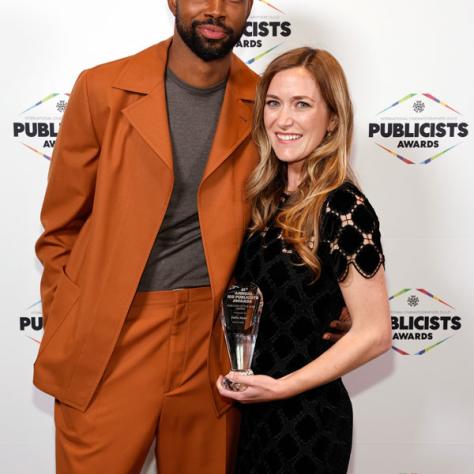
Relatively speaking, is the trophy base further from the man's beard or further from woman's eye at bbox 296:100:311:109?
the man's beard

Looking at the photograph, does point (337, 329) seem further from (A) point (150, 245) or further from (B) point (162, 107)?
(B) point (162, 107)

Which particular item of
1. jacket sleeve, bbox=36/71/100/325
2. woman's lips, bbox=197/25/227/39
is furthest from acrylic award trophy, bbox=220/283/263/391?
woman's lips, bbox=197/25/227/39

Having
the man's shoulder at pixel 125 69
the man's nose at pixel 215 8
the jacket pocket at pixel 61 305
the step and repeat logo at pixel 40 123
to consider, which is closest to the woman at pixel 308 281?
the man's nose at pixel 215 8

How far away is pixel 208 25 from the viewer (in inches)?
Result: 73.8

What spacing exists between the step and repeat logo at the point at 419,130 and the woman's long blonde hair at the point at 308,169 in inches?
34.1

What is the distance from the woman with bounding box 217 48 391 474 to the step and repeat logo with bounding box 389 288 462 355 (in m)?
1.08

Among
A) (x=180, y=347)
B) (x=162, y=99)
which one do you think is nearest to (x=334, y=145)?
(x=162, y=99)

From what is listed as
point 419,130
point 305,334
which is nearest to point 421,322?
point 419,130

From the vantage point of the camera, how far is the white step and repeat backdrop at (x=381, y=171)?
8.30 feet

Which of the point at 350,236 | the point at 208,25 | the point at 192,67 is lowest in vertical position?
the point at 350,236

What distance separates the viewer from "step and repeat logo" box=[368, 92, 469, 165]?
2.63m

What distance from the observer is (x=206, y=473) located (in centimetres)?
201

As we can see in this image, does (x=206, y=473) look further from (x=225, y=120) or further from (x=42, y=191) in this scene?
(x=42, y=191)

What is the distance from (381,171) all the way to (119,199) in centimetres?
119
